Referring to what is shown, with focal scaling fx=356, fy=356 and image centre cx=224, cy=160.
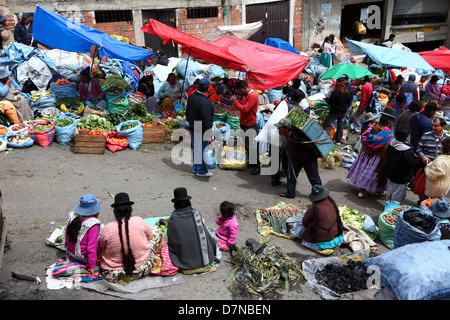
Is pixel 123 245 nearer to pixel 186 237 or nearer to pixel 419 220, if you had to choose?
pixel 186 237

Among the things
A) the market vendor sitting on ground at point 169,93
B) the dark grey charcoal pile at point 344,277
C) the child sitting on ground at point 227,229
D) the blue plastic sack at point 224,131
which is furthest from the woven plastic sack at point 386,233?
the market vendor sitting on ground at point 169,93

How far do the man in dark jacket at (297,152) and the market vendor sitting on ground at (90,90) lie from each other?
5251 millimetres

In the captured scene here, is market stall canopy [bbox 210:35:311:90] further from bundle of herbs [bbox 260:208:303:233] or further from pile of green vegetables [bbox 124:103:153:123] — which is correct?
bundle of herbs [bbox 260:208:303:233]

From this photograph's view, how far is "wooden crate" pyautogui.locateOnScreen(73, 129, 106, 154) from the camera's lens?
7465 mm

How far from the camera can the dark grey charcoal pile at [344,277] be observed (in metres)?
4.06

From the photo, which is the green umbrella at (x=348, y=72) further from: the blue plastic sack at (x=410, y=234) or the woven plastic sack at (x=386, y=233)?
the blue plastic sack at (x=410, y=234)

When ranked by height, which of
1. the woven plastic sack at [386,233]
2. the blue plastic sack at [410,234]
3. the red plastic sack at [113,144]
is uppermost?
the red plastic sack at [113,144]

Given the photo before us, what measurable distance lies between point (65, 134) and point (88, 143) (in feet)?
2.16

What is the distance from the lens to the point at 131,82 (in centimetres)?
1153

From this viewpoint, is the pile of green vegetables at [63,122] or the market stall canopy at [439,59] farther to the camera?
the market stall canopy at [439,59]

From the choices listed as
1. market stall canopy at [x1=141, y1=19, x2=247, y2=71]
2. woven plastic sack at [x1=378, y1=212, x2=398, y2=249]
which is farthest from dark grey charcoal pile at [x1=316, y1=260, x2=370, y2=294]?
market stall canopy at [x1=141, y1=19, x2=247, y2=71]

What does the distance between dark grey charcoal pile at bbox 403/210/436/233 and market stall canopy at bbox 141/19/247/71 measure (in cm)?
458

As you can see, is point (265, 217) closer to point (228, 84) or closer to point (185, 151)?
point (185, 151)

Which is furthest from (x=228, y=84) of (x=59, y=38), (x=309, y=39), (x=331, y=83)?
(x=309, y=39)
